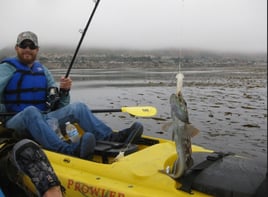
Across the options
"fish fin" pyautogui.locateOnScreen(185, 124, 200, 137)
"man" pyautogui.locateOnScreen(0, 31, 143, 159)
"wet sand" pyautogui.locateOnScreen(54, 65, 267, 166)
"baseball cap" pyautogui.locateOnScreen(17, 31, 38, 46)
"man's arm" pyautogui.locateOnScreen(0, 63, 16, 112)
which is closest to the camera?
"fish fin" pyautogui.locateOnScreen(185, 124, 200, 137)

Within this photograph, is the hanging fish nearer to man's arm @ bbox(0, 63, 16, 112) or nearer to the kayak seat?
the kayak seat

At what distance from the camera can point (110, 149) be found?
5328 mm

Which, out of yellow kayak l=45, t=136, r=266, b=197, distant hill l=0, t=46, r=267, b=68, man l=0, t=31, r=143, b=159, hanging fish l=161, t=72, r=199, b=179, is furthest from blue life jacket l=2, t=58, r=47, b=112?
distant hill l=0, t=46, r=267, b=68

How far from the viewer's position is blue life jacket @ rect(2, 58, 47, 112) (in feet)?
19.4

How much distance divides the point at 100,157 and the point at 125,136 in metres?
0.57

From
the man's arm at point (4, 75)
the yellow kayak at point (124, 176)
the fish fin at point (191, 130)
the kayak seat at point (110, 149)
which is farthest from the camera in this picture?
the man's arm at point (4, 75)

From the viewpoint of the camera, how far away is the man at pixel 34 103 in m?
5.36

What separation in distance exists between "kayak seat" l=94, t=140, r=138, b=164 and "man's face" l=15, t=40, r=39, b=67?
173 cm

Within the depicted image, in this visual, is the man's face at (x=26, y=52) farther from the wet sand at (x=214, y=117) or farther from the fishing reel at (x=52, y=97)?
the wet sand at (x=214, y=117)

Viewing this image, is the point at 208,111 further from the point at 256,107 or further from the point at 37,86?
the point at 37,86

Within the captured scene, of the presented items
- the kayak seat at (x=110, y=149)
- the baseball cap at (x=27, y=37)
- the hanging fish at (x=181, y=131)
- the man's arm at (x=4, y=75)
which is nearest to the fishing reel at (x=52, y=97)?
the man's arm at (x=4, y=75)

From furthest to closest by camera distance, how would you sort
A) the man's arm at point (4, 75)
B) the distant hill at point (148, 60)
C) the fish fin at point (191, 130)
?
1. the distant hill at point (148, 60)
2. the man's arm at point (4, 75)
3. the fish fin at point (191, 130)

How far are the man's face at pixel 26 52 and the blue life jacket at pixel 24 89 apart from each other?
0.08 m

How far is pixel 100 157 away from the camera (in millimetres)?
5398
